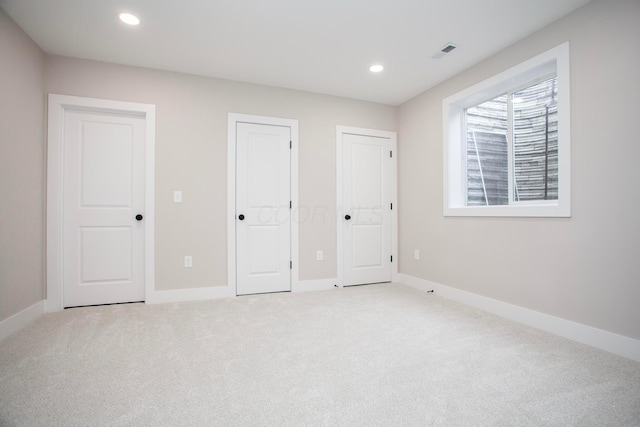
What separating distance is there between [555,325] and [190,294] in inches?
137

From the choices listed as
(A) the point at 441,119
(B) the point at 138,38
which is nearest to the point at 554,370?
(A) the point at 441,119

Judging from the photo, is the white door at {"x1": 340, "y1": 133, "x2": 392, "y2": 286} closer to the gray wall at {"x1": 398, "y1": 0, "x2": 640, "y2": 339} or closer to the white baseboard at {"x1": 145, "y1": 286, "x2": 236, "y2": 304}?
the gray wall at {"x1": 398, "y1": 0, "x2": 640, "y2": 339}

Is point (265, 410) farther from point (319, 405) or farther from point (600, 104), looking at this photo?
point (600, 104)

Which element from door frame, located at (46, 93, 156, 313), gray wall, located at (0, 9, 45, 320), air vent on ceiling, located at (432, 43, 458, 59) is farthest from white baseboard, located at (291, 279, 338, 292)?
air vent on ceiling, located at (432, 43, 458, 59)

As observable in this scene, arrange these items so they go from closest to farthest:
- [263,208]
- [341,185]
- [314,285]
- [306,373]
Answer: [306,373], [263,208], [314,285], [341,185]

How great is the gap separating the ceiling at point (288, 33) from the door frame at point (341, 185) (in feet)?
2.64

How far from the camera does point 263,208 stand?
3652 millimetres

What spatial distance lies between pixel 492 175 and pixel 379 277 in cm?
193

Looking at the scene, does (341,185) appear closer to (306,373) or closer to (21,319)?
(306,373)

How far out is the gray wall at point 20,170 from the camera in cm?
234

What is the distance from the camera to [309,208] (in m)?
3.85

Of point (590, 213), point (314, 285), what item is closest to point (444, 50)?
point (590, 213)

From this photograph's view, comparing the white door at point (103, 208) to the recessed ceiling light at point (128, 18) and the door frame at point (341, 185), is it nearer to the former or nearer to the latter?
the recessed ceiling light at point (128, 18)

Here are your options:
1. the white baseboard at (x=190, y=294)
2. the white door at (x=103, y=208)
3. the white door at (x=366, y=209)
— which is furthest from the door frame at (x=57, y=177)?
the white door at (x=366, y=209)
